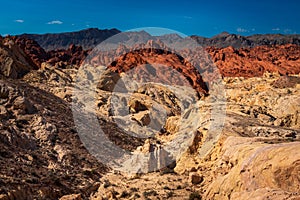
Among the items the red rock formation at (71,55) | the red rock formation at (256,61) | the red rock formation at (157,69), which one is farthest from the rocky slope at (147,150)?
the red rock formation at (71,55)

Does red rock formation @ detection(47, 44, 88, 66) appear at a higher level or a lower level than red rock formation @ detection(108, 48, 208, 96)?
higher

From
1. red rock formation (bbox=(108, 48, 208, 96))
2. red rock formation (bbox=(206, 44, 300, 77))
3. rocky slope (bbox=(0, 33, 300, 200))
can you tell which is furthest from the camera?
red rock formation (bbox=(206, 44, 300, 77))

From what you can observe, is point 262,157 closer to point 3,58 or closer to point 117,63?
point 3,58

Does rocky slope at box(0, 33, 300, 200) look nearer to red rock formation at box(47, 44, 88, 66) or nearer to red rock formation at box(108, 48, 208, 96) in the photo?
red rock formation at box(108, 48, 208, 96)

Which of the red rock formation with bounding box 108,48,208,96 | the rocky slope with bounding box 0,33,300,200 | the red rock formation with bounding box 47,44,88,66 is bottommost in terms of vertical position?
the rocky slope with bounding box 0,33,300,200

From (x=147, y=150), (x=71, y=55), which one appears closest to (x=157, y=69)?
(x=71, y=55)

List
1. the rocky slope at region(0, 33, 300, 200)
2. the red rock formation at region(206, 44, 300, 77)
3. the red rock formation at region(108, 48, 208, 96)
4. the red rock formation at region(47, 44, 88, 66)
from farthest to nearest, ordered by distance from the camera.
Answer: the red rock formation at region(47, 44, 88, 66) → the red rock formation at region(206, 44, 300, 77) → the red rock formation at region(108, 48, 208, 96) → the rocky slope at region(0, 33, 300, 200)

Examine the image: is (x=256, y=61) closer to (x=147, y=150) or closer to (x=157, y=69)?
(x=157, y=69)

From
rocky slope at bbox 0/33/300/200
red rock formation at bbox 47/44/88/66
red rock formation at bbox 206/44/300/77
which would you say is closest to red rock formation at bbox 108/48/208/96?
red rock formation at bbox 206/44/300/77

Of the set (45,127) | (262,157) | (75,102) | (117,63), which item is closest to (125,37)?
(117,63)
